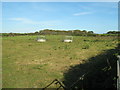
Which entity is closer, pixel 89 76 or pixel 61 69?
pixel 89 76

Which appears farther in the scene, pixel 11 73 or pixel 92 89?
pixel 11 73

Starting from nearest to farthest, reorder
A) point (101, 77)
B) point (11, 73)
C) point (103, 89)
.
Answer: point (103, 89) → point (101, 77) → point (11, 73)

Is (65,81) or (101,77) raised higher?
(101,77)

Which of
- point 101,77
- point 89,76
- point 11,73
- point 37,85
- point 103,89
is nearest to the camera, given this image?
point 103,89

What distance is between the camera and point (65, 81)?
21.2 ft

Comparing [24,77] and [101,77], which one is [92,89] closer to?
[101,77]

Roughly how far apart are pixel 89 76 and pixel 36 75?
9.25ft

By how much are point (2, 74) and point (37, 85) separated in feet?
7.83

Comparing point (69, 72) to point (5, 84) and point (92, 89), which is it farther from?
point (5, 84)

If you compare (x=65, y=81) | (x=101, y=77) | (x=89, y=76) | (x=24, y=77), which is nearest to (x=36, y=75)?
(x=24, y=77)

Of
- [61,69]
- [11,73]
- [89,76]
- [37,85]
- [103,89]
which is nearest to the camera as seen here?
[103,89]

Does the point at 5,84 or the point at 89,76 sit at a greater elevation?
the point at 89,76

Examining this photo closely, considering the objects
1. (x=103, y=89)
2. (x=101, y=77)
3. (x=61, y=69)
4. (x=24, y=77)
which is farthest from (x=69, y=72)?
(x=103, y=89)

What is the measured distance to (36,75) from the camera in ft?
23.9
